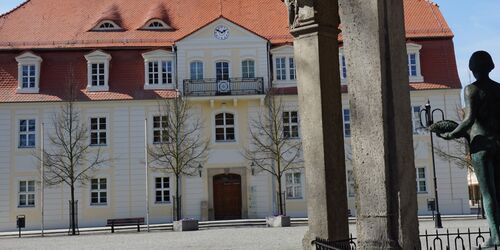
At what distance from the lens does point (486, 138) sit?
5336mm

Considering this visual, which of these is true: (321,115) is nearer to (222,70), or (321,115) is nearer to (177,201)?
(177,201)

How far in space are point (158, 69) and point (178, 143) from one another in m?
4.89

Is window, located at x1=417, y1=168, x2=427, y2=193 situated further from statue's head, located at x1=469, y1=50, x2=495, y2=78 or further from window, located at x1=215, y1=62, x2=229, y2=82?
statue's head, located at x1=469, y1=50, x2=495, y2=78

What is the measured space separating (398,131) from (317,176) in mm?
1872

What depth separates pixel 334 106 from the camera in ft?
22.7

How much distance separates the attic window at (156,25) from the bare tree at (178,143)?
17.2 feet

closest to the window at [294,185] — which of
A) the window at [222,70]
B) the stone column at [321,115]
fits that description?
the window at [222,70]

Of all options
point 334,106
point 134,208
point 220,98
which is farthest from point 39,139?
point 334,106

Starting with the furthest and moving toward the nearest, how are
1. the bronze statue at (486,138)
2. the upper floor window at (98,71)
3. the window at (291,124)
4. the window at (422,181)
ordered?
1. the window at (291,124)
2. the window at (422,181)
3. the upper floor window at (98,71)
4. the bronze statue at (486,138)

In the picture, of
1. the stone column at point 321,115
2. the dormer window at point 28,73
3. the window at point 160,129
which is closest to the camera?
the stone column at point 321,115

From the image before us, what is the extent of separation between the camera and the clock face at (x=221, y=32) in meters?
32.6

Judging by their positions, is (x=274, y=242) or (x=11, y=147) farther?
(x=11, y=147)

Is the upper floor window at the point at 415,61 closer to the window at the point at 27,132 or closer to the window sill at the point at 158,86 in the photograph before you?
the window sill at the point at 158,86

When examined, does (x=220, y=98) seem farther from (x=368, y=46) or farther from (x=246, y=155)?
(x=368, y=46)
